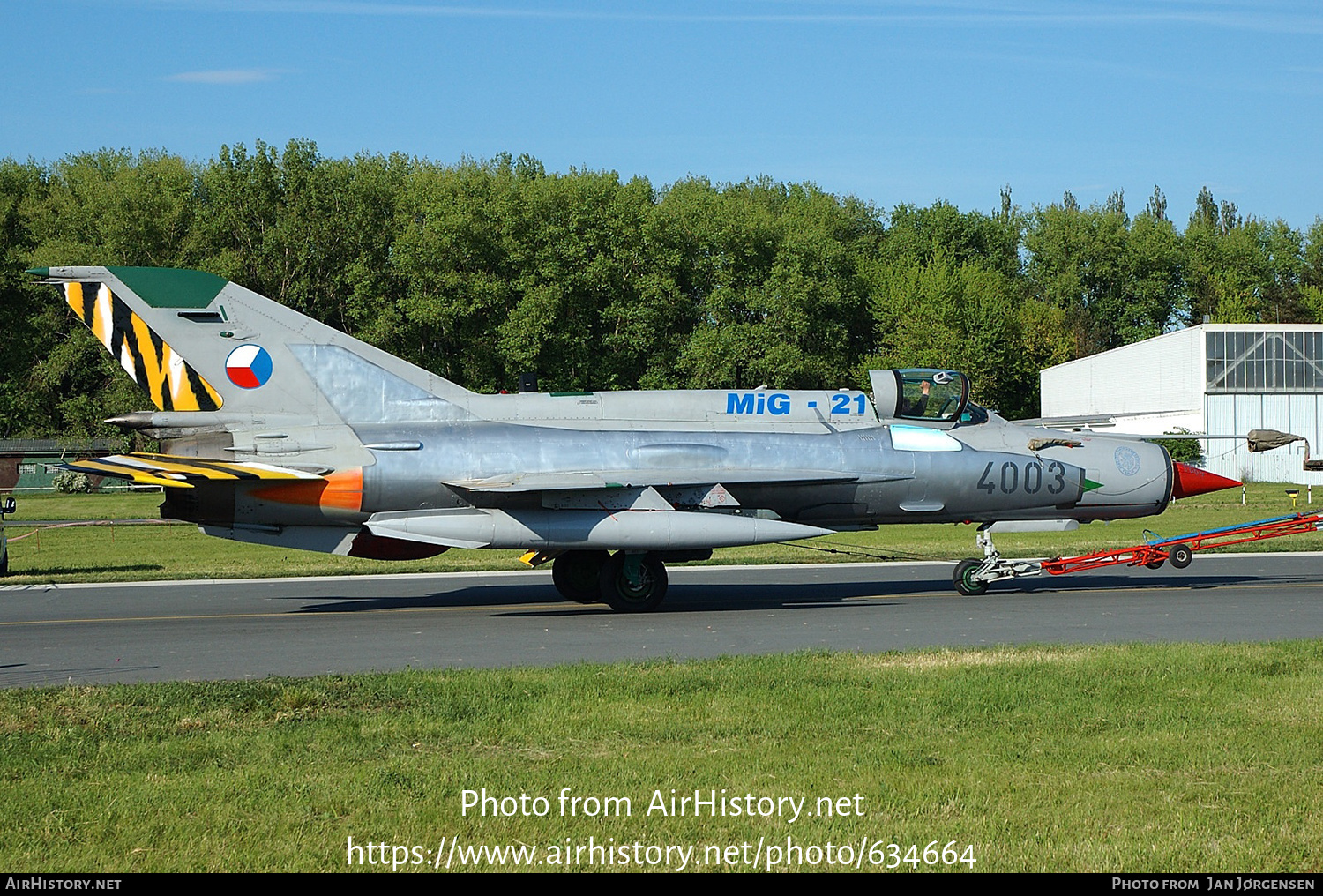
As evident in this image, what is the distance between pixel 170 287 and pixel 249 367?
1.49 metres

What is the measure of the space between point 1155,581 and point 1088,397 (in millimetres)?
48143

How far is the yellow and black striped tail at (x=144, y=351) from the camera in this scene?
1559 centimetres

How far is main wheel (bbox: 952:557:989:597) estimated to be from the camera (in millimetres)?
17016

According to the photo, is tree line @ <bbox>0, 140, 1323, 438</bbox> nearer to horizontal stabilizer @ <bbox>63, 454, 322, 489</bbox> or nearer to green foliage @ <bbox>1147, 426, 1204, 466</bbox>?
green foliage @ <bbox>1147, 426, 1204, 466</bbox>

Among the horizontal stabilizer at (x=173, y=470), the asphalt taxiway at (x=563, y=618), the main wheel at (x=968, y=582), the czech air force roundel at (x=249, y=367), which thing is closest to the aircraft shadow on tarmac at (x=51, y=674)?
the asphalt taxiway at (x=563, y=618)

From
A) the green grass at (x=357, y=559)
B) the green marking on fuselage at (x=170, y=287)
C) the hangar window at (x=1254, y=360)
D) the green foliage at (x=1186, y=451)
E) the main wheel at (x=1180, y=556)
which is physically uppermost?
the hangar window at (x=1254, y=360)

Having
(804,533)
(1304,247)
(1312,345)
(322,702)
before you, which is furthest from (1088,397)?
(322,702)

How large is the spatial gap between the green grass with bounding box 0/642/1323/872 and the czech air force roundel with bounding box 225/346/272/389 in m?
6.31

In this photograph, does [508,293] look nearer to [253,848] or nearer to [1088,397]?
[1088,397]

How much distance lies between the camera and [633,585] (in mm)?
15891

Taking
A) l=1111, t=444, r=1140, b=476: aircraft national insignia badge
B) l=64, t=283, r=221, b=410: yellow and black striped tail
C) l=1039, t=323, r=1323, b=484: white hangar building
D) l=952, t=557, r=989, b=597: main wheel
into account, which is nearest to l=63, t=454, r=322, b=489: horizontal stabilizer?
l=64, t=283, r=221, b=410: yellow and black striped tail

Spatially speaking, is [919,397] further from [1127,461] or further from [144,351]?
[144,351]

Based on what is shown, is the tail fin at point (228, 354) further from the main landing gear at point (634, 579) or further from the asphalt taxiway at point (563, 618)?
the main landing gear at point (634, 579)

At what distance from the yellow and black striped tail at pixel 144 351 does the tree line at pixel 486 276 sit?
46419mm
